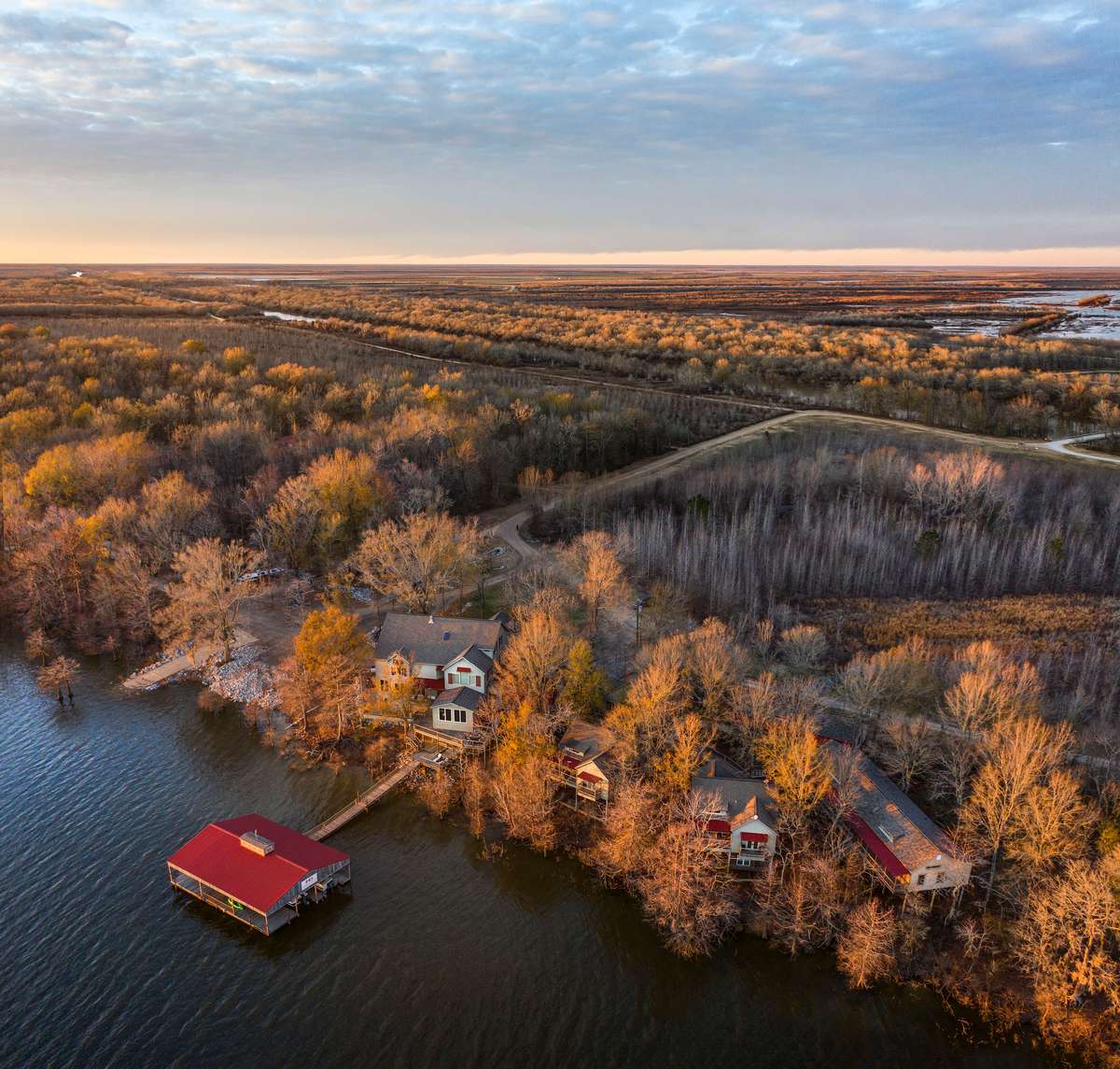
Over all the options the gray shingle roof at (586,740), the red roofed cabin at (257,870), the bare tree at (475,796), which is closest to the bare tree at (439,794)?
the bare tree at (475,796)

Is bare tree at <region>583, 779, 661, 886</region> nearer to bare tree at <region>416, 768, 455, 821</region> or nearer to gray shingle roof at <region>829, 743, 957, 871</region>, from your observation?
bare tree at <region>416, 768, 455, 821</region>

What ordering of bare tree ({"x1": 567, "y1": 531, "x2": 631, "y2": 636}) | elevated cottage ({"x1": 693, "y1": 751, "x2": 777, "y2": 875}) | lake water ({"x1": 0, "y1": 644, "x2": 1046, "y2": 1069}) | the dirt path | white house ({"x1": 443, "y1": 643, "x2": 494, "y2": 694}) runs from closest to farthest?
lake water ({"x1": 0, "y1": 644, "x2": 1046, "y2": 1069}), elevated cottage ({"x1": 693, "y1": 751, "x2": 777, "y2": 875}), white house ({"x1": 443, "y1": 643, "x2": 494, "y2": 694}), bare tree ({"x1": 567, "y1": 531, "x2": 631, "y2": 636}), the dirt path

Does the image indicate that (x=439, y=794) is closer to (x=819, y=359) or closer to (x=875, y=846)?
(x=875, y=846)

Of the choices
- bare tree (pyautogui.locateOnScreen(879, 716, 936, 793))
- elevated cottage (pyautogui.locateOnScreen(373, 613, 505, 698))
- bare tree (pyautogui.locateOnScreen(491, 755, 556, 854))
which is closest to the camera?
bare tree (pyautogui.locateOnScreen(491, 755, 556, 854))

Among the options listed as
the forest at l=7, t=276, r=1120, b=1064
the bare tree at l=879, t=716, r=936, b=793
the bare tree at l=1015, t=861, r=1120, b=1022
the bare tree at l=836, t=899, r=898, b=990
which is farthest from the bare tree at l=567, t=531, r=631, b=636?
the bare tree at l=1015, t=861, r=1120, b=1022

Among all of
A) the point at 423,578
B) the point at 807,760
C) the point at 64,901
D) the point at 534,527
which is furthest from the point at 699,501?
the point at 64,901

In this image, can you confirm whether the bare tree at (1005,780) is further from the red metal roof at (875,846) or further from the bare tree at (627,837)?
the bare tree at (627,837)
